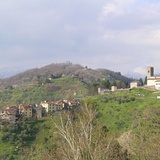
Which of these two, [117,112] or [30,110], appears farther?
[30,110]

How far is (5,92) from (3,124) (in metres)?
47.3

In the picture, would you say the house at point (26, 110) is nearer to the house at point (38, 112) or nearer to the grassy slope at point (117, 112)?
the house at point (38, 112)

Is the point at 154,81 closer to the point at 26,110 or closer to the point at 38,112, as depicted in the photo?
the point at 38,112

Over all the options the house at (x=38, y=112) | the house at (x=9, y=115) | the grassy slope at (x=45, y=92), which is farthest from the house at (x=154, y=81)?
the house at (x=9, y=115)

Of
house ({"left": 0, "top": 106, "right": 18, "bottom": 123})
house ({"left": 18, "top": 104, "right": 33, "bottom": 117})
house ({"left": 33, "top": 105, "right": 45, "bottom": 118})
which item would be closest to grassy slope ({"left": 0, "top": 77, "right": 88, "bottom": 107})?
house ({"left": 33, "top": 105, "right": 45, "bottom": 118})

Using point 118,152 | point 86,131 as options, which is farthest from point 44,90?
point 86,131

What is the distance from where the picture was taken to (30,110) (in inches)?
2437

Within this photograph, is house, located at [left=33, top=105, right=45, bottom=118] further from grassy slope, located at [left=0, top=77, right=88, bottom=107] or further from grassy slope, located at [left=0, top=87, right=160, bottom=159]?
grassy slope, located at [left=0, top=77, right=88, bottom=107]

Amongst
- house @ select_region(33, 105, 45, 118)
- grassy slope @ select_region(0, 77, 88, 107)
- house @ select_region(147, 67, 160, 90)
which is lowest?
house @ select_region(33, 105, 45, 118)

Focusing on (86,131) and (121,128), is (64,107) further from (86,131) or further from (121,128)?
(86,131)

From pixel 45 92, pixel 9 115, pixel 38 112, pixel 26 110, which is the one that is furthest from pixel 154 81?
pixel 45 92

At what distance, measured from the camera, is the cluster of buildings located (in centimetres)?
5761

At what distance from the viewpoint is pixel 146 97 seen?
59.9m

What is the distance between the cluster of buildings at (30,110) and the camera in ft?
189
